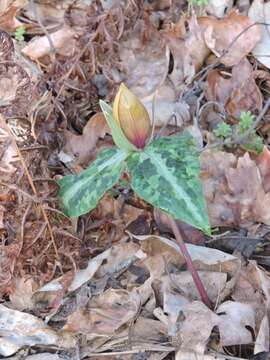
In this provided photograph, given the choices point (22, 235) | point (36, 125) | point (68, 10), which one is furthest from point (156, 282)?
point (68, 10)

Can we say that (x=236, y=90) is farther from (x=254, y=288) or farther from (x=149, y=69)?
(x=254, y=288)

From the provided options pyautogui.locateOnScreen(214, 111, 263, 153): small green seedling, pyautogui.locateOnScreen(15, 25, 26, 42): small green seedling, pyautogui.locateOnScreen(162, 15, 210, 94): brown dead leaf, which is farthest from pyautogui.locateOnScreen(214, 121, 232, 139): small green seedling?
pyautogui.locateOnScreen(15, 25, 26, 42): small green seedling

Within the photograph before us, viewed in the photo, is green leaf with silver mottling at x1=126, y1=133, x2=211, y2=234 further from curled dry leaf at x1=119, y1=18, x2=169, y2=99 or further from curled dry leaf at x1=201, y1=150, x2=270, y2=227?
curled dry leaf at x1=119, y1=18, x2=169, y2=99

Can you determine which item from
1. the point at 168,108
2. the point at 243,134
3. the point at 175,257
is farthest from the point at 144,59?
the point at 175,257

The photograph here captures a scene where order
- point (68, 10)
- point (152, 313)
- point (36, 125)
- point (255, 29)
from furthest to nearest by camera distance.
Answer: point (68, 10) → point (255, 29) → point (36, 125) → point (152, 313)

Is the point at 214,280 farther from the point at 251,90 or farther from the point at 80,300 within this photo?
the point at 251,90

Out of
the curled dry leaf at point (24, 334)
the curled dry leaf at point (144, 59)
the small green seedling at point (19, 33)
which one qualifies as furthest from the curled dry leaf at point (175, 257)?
the small green seedling at point (19, 33)
